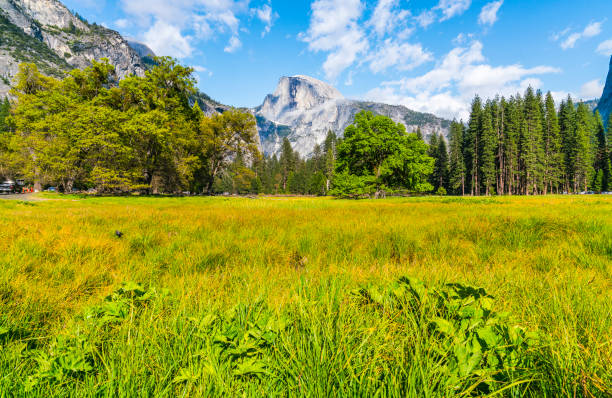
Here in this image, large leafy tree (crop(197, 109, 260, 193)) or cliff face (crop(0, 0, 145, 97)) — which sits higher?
cliff face (crop(0, 0, 145, 97))

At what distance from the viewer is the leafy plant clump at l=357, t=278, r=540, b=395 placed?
3.18ft

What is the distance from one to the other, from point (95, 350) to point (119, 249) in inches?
104

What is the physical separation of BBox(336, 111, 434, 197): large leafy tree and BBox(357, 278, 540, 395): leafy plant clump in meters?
24.7

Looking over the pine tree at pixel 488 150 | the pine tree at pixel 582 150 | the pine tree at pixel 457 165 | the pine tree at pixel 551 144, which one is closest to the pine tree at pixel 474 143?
the pine tree at pixel 488 150

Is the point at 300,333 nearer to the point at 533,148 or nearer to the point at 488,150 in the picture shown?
the point at 488,150

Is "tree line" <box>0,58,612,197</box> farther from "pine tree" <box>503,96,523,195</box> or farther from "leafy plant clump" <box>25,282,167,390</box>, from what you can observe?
"pine tree" <box>503,96,523,195</box>

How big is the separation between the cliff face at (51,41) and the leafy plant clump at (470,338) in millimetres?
157156

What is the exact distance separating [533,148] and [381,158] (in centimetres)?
4881

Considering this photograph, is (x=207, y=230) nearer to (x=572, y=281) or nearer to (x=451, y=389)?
(x=451, y=389)

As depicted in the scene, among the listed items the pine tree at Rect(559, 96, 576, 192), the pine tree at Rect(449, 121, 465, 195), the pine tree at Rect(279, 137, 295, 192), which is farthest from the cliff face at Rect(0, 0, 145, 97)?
the pine tree at Rect(559, 96, 576, 192)

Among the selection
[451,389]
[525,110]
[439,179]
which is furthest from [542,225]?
[439,179]

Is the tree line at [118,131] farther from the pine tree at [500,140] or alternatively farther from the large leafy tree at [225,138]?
the pine tree at [500,140]

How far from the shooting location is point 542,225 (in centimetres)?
455

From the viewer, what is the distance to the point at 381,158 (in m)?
27.4
